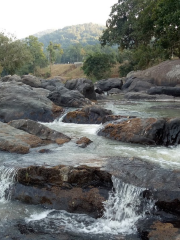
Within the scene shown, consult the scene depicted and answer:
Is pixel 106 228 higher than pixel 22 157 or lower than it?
lower

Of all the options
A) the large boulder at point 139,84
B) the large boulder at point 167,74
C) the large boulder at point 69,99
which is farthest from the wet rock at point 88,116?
the large boulder at point 139,84

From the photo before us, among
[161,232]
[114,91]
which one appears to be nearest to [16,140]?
[161,232]

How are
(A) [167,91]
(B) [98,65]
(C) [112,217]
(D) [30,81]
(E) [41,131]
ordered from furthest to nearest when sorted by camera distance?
(B) [98,65]
(D) [30,81]
(A) [167,91]
(E) [41,131]
(C) [112,217]

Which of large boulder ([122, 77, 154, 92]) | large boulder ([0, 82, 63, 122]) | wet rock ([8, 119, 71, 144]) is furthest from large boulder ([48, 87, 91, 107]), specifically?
large boulder ([122, 77, 154, 92])

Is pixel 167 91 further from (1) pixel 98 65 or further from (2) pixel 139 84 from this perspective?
(1) pixel 98 65

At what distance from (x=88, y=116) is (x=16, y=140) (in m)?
5.13

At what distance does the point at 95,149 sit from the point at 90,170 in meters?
2.52

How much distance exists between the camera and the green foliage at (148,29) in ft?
83.6

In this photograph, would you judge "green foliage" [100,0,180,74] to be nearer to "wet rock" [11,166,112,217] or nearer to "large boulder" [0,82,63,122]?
"large boulder" [0,82,63,122]

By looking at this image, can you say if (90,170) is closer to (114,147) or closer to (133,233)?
(133,233)

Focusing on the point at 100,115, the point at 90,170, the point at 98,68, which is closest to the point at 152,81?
the point at 100,115

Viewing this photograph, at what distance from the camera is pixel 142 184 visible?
19.2 ft

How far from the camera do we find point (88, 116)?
531 inches

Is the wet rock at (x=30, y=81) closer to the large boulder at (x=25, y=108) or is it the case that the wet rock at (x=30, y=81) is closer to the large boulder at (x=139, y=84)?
the large boulder at (x=139, y=84)
